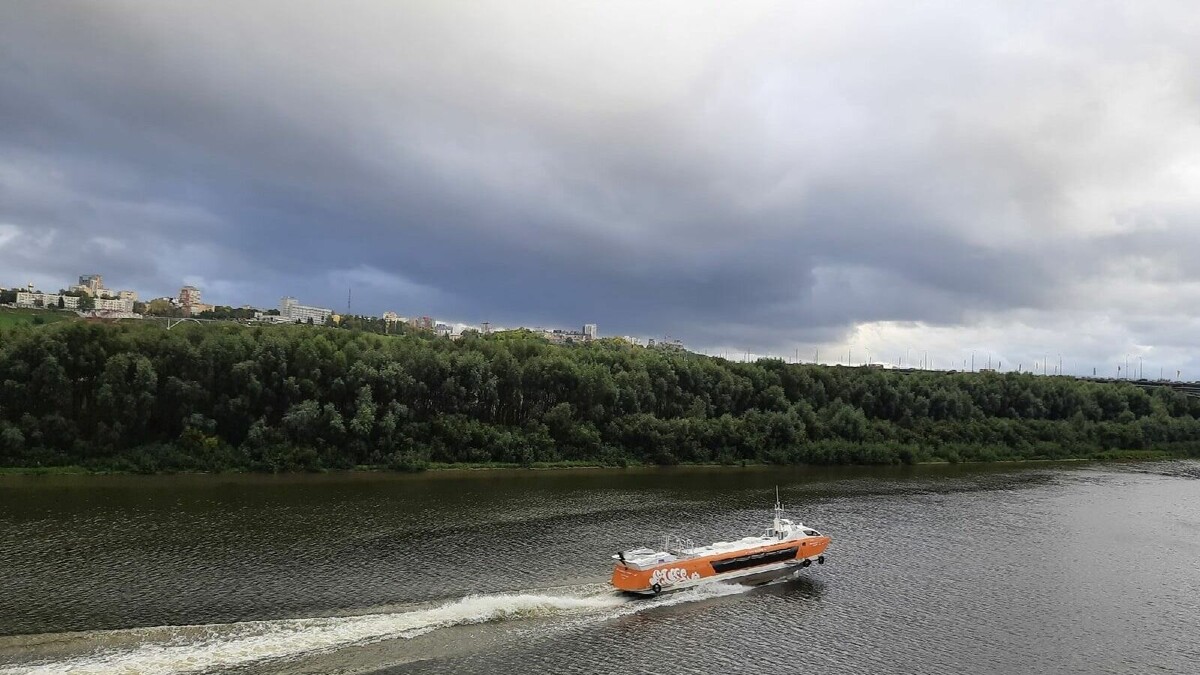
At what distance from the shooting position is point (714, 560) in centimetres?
4019

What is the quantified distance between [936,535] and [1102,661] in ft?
71.2

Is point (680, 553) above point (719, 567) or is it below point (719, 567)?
above

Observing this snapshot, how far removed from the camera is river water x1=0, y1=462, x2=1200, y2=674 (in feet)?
93.8

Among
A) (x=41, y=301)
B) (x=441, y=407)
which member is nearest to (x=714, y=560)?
(x=441, y=407)

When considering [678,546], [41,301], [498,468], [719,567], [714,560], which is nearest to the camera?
[714,560]

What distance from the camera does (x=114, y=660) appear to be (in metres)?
25.4

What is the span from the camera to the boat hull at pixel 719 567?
36656mm

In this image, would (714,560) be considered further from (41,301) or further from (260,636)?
(41,301)

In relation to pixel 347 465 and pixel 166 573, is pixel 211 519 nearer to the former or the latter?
pixel 166 573

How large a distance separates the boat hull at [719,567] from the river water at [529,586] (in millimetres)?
824

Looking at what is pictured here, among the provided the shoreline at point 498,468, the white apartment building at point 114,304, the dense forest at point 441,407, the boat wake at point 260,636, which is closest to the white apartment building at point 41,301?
the white apartment building at point 114,304

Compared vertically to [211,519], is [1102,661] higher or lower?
lower

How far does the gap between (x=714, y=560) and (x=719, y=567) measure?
64cm

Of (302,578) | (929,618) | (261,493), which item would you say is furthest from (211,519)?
(929,618)
